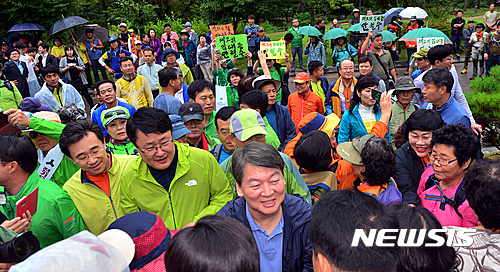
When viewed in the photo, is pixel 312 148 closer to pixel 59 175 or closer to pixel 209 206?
pixel 209 206

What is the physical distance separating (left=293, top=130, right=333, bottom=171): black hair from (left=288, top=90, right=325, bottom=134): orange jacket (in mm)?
2435

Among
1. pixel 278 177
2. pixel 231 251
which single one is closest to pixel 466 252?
pixel 278 177

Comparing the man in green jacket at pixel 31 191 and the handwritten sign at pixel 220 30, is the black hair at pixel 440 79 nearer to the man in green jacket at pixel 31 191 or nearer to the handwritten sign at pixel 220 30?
the man in green jacket at pixel 31 191

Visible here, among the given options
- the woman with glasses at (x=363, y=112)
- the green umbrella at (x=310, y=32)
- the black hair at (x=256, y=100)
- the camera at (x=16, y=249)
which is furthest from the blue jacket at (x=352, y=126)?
the green umbrella at (x=310, y=32)

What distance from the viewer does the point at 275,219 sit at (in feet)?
7.22

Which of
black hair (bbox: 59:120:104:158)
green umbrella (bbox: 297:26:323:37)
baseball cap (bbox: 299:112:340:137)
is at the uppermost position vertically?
green umbrella (bbox: 297:26:323:37)

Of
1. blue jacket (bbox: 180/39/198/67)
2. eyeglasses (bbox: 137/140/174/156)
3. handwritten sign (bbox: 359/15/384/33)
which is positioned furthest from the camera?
blue jacket (bbox: 180/39/198/67)

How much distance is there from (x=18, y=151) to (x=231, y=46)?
5.49m

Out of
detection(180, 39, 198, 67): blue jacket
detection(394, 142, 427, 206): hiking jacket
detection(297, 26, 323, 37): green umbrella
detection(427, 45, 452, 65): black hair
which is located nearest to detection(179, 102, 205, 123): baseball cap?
detection(394, 142, 427, 206): hiking jacket

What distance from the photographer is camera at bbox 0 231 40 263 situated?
1.77 meters

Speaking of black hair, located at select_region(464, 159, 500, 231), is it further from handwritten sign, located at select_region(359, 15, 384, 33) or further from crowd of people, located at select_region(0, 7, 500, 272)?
handwritten sign, located at select_region(359, 15, 384, 33)

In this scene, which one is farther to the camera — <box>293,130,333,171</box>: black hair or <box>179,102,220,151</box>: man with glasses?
<box>179,102,220,151</box>: man with glasses

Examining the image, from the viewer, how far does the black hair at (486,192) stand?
192 centimetres

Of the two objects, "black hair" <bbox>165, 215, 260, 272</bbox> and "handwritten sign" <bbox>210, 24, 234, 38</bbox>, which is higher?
"handwritten sign" <bbox>210, 24, 234, 38</bbox>
